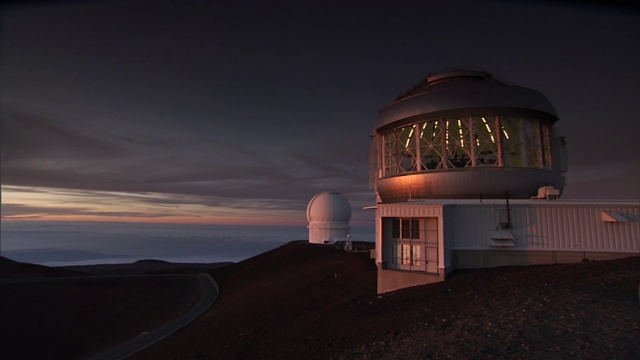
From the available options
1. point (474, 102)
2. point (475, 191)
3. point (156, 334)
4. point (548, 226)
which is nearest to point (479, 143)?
point (474, 102)

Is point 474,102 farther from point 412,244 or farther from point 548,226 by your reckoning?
point 412,244

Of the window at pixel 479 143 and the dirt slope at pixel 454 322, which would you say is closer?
the dirt slope at pixel 454 322

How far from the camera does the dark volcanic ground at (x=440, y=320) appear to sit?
20.8 feet

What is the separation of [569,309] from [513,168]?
1076cm

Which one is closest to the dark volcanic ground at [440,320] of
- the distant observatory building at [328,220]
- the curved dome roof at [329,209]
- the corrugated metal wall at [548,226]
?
the corrugated metal wall at [548,226]

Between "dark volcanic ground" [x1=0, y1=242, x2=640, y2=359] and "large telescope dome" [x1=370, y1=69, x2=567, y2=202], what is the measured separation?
200 inches

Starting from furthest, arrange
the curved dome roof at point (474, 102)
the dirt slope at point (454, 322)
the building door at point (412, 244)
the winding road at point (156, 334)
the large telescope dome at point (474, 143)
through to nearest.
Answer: the curved dome roof at point (474, 102) → the large telescope dome at point (474, 143) → the winding road at point (156, 334) → the building door at point (412, 244) → the dirt slope at point (454, 322)

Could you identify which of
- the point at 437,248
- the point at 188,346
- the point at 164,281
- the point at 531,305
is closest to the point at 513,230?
the point at 437,248

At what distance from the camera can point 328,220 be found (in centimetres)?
3997

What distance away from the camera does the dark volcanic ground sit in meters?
6.34

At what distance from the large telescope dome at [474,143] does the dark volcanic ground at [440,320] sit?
200 inches

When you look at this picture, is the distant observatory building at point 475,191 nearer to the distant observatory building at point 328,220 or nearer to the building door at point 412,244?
the building door at point 412,244

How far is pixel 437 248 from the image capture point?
14594mm

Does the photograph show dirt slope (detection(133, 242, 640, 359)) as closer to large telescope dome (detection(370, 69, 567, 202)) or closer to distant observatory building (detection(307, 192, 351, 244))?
large telescope dome (detection(370, 69, 567, 202))
